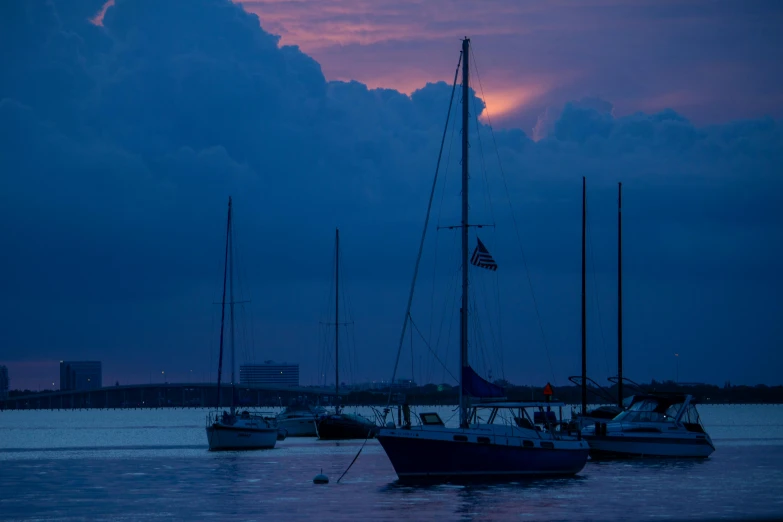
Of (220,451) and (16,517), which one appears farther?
(220,451)

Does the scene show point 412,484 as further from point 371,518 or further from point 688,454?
point 688,454

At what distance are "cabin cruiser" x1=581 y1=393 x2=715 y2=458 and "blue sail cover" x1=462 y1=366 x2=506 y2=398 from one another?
15760mm

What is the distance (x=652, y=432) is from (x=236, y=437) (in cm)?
2682

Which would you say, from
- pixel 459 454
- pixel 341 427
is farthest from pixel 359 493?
pixel 341 427

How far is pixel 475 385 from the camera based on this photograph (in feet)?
144

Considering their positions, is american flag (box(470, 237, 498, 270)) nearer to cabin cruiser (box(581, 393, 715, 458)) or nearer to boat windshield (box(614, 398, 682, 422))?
cabin cruiser (box(581, 393, 715, 458))

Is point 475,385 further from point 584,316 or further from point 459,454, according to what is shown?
point 584,316

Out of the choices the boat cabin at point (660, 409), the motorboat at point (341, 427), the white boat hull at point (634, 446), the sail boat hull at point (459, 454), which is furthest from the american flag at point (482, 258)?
the motorboat at point (341, 427)

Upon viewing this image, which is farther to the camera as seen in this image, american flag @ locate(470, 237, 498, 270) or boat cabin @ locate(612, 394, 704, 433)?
boat cabin @ locate(612, 394, 704, 433)

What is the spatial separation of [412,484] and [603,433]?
17.5 m

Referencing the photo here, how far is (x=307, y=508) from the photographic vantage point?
3706 cm

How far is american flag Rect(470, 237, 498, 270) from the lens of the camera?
1764 inches

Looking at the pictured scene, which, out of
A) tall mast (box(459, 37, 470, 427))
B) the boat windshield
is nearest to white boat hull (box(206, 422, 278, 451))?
the boat windshield

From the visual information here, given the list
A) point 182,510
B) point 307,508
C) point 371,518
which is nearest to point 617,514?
point 371,518
